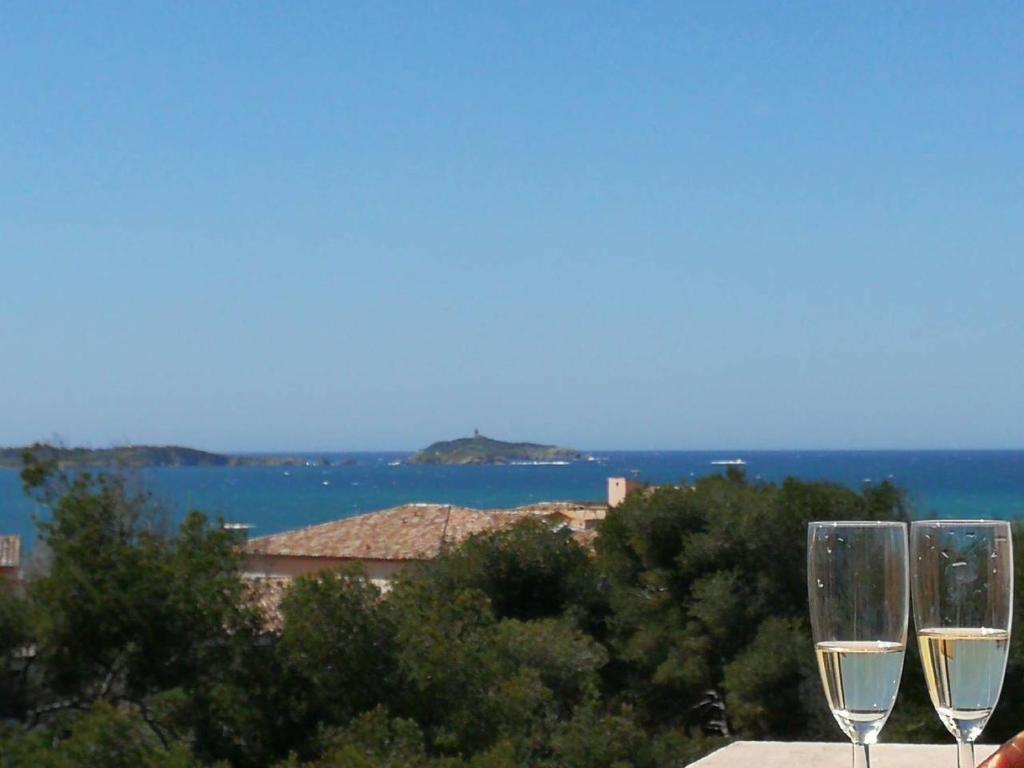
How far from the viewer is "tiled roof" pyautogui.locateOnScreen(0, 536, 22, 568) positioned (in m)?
24.2

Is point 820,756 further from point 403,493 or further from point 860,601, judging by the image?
point 403,493

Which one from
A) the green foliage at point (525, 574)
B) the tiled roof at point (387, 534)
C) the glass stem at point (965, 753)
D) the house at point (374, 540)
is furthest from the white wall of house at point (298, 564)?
the glass stem at point (965, 753)

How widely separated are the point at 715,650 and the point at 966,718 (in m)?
14.7

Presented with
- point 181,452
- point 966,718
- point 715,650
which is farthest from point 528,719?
point 181,452

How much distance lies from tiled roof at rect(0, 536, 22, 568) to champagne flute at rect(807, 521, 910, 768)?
24.3 metres

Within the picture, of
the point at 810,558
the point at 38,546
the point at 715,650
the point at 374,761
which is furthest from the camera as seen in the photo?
the point at 38,546

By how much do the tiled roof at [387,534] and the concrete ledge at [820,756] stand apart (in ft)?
70.4

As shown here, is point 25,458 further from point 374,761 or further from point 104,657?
point 374,761

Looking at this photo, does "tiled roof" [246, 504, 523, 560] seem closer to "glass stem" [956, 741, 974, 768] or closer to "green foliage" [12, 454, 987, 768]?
"green foliage" [12, 454, 987, 768]

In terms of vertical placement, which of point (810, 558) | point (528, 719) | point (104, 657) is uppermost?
point (810, 558)

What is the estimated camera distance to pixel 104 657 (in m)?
10.9

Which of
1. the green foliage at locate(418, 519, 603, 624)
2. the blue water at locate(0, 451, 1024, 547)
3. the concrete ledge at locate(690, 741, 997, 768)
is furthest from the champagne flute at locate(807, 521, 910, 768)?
the blue water at locate(0, 451, 1024, 547)

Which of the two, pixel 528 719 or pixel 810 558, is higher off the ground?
pixel 810 558

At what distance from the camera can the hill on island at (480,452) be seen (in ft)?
518
